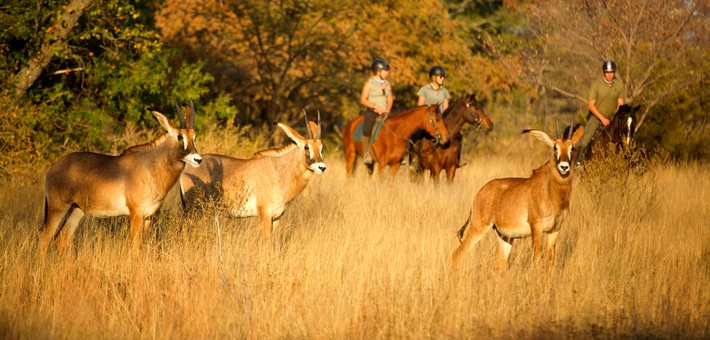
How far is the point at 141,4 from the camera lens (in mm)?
18500

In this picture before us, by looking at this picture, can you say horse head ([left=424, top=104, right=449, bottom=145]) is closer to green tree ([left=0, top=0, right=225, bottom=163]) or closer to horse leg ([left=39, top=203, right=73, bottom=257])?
green tree ([left=0, top=0, right=225, bottom=163])

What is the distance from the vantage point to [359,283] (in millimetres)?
7523

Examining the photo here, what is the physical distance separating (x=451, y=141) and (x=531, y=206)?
7.88m

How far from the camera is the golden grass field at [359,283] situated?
6766 mm

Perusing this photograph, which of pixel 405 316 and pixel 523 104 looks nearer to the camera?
pixel 405 316

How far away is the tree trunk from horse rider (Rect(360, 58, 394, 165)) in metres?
5.17

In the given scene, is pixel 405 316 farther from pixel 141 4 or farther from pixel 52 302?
pixel 141 4

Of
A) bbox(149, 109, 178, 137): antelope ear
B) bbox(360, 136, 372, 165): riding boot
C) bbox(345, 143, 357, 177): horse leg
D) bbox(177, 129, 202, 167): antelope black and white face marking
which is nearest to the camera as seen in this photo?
bbox(177, 129, 202, 167): antelope black and white face marking

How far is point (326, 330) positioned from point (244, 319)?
74cm

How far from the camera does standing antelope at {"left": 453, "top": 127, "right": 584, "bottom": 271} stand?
816 centimetres

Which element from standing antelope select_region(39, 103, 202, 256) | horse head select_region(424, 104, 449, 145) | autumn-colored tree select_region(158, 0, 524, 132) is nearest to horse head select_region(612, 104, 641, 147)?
horse head select_region(424, 104, 449, 145)

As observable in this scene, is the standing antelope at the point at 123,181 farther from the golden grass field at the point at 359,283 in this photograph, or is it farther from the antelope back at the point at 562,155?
the antelope back at the point at 562,155

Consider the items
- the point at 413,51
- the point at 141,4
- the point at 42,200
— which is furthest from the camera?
the point at 413,51

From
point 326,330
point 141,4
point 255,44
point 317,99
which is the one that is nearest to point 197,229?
point 326,330
